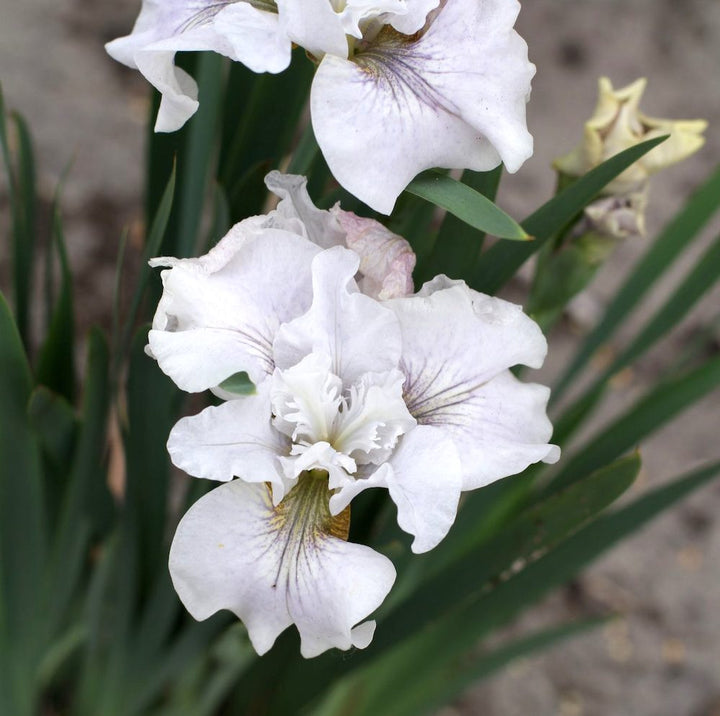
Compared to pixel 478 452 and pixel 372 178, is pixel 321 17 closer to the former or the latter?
pixel 372 178

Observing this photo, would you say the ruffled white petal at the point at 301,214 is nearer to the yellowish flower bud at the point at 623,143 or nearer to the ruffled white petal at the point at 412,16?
the ruffled white petal at the point at 412,16

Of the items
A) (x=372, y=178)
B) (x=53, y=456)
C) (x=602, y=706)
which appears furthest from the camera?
(x=602, y=706)

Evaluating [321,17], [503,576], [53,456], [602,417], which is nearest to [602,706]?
[602,417]

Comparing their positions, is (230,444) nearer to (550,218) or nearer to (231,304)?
(231,304)

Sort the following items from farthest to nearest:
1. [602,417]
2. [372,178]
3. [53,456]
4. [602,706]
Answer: [602,417] → [602,706] → [53,456] → [372,178]

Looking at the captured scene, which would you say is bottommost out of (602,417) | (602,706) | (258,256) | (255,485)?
(602,706)

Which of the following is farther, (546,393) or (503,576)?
(503,576)

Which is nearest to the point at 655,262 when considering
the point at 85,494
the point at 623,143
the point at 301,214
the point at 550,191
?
the point at 623,143

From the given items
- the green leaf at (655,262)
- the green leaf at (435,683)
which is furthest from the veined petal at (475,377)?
the green leaf at (435,683)
